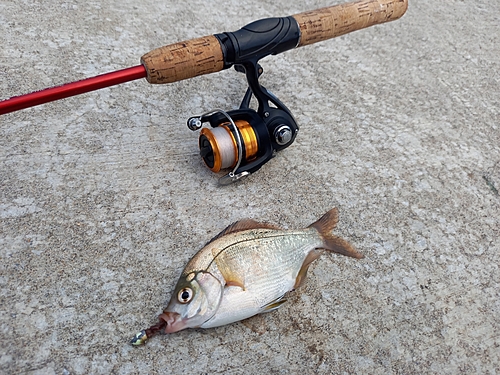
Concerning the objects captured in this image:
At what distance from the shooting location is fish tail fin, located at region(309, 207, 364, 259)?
1.80 metres

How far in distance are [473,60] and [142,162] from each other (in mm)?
2146

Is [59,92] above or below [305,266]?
above

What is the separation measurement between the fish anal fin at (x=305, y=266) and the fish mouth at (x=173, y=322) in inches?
17.0

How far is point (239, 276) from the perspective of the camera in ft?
5.19

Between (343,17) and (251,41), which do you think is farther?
(343,17)

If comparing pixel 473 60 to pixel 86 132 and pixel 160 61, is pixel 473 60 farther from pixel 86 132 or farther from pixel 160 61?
pixel 86 132

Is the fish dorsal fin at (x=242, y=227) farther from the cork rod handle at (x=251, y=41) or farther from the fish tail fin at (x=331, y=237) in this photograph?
the cork rod handle at (x=251, y=41)

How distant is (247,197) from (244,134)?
29cm

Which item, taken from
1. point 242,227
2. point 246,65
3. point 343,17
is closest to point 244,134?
point 246,65

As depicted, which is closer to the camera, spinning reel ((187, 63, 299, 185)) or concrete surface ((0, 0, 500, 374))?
concrete surface ((0, 0, 500, 374))

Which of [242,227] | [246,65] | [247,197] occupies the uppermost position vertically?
[246,65]

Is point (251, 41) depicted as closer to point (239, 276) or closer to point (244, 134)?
point (244, 134)

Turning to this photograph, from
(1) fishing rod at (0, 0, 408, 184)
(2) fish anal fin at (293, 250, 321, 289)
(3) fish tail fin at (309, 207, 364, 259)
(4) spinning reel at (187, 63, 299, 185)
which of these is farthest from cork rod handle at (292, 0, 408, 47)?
Answer: (2) fish anal fin at (293, 250, 321, 289)

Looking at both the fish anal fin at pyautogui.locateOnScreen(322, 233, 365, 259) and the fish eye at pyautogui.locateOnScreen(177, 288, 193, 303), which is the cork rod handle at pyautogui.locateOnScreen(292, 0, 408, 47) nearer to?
the fish anal fin at pyautogui.locateOnScreen(322, 233, 365, 259)
